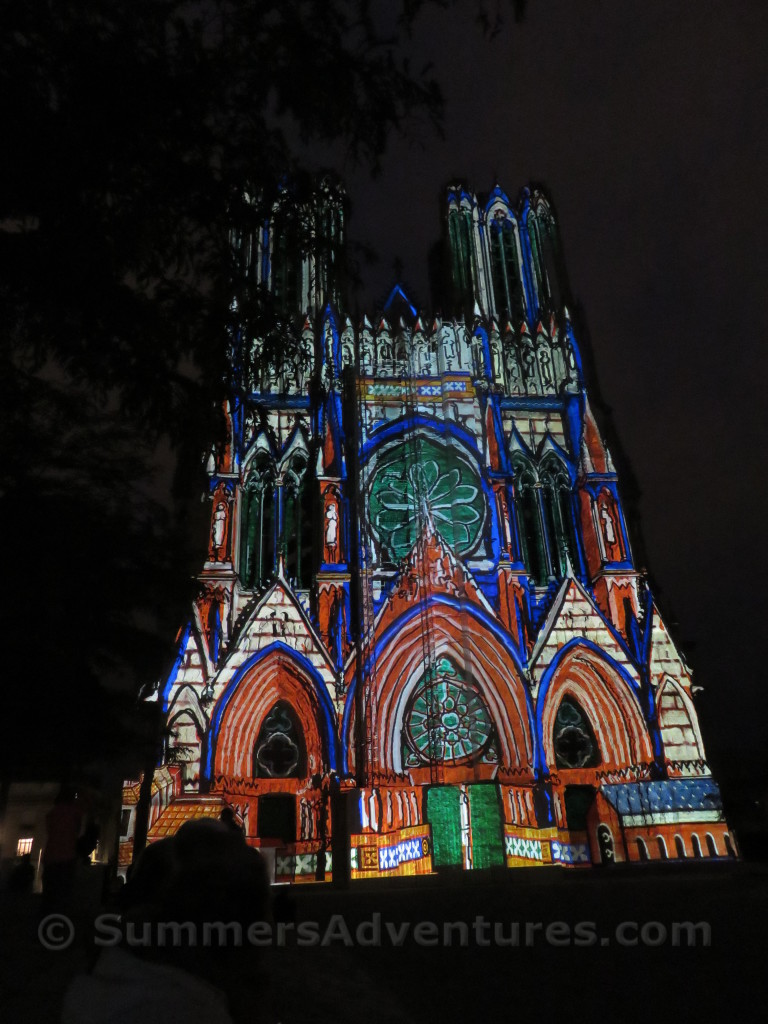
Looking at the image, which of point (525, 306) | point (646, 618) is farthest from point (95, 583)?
point (525, 306)

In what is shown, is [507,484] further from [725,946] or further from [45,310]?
[45,310]

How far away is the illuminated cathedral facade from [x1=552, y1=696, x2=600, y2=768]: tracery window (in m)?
0.05

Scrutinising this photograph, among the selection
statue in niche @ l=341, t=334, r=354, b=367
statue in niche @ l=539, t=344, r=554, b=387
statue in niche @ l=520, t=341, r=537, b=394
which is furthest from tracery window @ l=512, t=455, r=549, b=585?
statue in niche @ l=341, t=334, r=354, b=367

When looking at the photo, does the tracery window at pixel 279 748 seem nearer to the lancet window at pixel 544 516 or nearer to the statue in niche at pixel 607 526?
the lancet window at pixel 544 516

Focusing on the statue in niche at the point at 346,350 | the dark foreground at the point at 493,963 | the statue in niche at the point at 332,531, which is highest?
the statue in niche at the point at 346,350

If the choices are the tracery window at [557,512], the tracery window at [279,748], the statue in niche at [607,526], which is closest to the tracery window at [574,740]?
the tracery window at [557,512]

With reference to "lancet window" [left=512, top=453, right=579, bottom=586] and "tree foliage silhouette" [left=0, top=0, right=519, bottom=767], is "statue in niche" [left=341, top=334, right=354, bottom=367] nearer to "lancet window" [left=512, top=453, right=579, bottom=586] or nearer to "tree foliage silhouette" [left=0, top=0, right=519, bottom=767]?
"lancet window" [left=512, top=453, right=579, bottom=586]

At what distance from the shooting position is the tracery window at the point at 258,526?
18.6m

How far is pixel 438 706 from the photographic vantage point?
1692 centimetres

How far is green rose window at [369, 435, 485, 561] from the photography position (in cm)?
1934

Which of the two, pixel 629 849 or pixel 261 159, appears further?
pixel 629 849

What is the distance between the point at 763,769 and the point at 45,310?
47362 millimetres

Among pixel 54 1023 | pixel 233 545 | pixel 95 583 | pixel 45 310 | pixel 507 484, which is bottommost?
pixel 54 1023

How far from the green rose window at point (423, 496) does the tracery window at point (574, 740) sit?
185 inches
